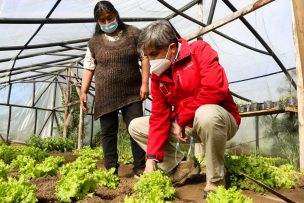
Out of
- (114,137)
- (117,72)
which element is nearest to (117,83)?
(117,72)

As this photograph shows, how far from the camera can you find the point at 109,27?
336 cm

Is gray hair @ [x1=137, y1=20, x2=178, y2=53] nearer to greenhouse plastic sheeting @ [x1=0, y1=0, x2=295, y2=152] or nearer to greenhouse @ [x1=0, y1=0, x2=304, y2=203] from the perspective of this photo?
greenhouse @ [x1=0, y1=0, x2=304, y2=203]

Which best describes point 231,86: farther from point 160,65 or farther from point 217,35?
point 160,65

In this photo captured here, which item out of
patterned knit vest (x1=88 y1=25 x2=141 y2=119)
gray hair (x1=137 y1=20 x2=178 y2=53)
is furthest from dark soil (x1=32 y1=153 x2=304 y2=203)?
gray hair (x1=137 y1=20 x2=178 y2=53)

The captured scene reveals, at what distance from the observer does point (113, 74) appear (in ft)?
11.3

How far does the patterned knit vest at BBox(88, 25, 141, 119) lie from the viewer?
135 inches

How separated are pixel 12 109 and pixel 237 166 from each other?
11.5 meters

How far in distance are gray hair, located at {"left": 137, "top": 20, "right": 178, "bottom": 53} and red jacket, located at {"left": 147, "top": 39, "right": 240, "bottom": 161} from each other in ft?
0.40

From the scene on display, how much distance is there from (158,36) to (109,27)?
102cm

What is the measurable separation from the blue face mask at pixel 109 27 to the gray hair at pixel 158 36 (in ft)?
2.78

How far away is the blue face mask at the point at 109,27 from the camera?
335 cm

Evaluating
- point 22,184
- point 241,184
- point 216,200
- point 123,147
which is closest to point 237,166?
point 241,184

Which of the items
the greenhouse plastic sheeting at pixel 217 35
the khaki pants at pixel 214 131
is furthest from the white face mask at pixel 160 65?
the greenhouse plastic sheeting at pixel 217 35

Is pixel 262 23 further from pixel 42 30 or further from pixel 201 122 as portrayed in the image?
pixel 201 122
